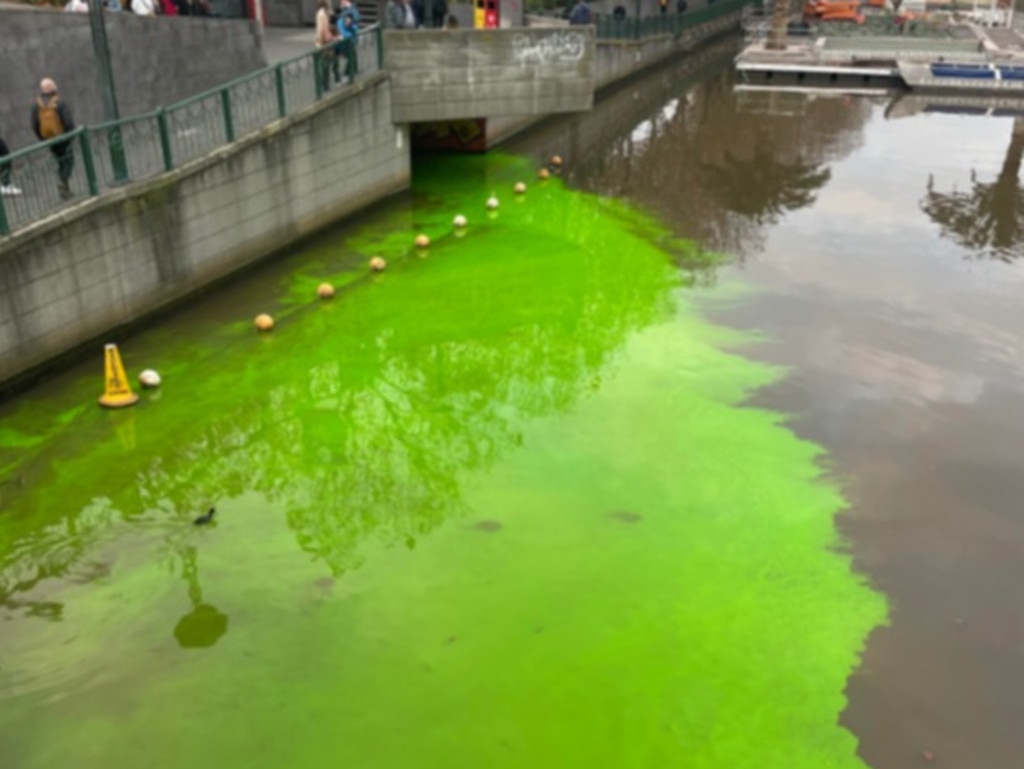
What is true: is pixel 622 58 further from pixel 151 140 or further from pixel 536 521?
pixel 536 521

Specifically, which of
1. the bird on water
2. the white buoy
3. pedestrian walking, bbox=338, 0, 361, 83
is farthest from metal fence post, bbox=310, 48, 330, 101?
the bird on water

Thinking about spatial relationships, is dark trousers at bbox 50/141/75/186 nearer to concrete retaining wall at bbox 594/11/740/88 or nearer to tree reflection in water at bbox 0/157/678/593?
tree reflection in water at bbox 0/157/678/593

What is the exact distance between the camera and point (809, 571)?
280 inches

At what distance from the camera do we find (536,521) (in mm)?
7711

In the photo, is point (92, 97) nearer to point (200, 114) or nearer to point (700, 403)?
point (200, 114)

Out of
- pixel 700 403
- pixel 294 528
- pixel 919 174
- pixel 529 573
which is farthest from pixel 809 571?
pixel 919 174

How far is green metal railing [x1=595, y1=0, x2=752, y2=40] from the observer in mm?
30062

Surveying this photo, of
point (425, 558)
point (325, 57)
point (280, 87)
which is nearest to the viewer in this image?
point (425, 558)

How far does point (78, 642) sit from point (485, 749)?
3.03 metres

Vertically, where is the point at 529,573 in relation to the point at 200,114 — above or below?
below

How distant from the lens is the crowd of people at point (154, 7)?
13695 mm

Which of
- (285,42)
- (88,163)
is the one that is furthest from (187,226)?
(285,42)

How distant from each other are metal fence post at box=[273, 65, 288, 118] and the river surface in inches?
84.5

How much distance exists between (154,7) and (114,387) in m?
8.68
